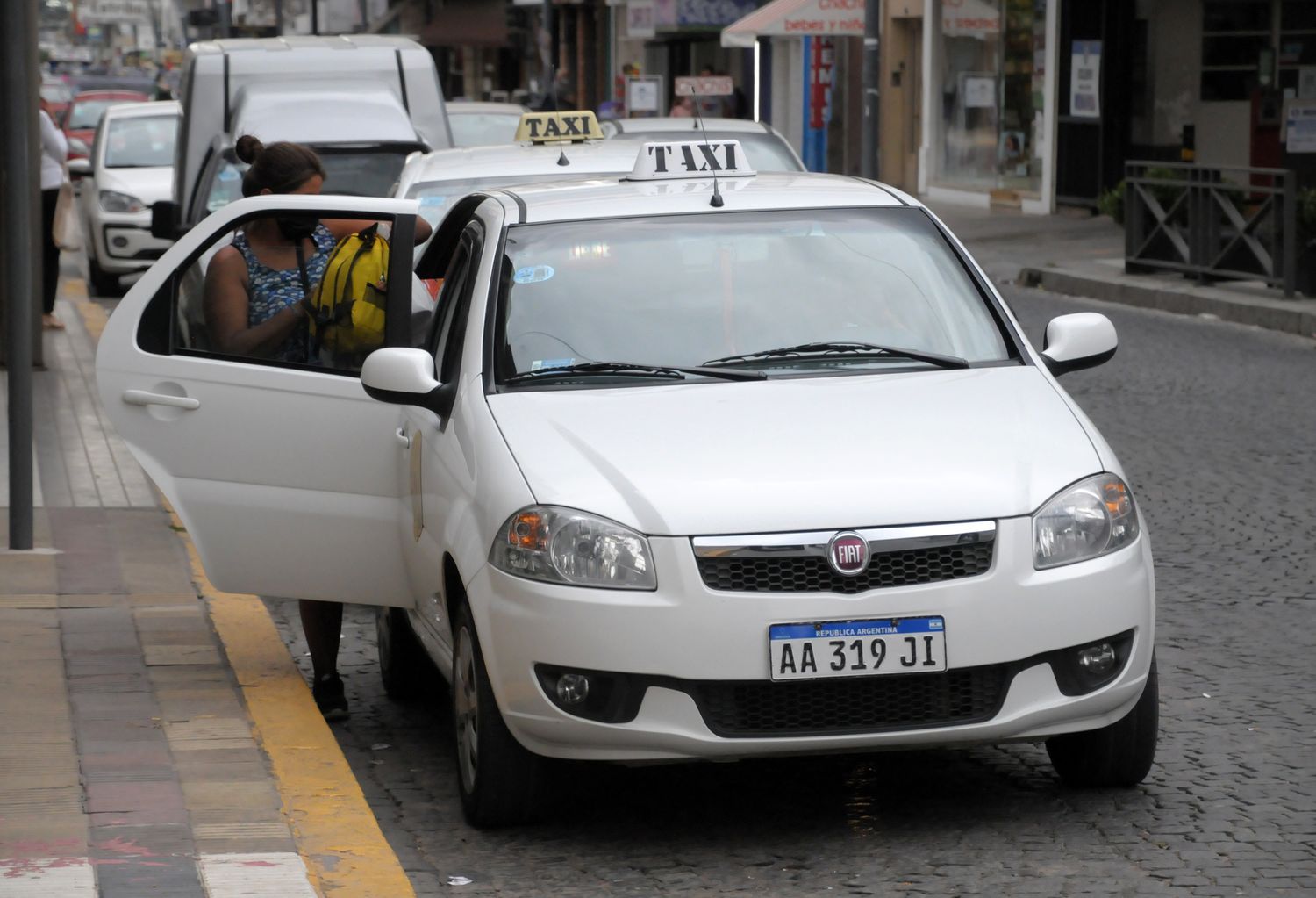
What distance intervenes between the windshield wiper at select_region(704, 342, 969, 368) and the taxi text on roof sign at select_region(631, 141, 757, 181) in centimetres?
97

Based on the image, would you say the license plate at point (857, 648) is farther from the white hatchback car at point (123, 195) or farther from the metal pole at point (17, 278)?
the white hatchback car at point (123, 195)

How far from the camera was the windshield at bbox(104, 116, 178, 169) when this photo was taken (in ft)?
72.8

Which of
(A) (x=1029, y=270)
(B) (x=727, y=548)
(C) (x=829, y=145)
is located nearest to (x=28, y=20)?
(B) (x=727, y=548)

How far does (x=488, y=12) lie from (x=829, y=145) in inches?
893

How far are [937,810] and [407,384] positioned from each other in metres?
1.71

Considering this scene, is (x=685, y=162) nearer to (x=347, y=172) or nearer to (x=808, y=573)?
(x=808, y=573)

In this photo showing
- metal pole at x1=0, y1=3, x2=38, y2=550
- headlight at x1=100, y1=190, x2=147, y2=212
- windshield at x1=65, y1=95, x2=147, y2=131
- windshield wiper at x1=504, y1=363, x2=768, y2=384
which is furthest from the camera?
windshield at x1=65, y1=95, x2=147, y2=131

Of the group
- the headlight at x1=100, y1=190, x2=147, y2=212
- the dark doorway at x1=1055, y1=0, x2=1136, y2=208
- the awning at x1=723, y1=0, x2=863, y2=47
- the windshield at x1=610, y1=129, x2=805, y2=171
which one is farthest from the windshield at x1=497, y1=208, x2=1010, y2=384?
the awning at x1=723, y1=0, x2=863, y2=47

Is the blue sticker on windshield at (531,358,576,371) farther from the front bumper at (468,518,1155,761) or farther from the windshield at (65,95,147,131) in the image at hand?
the windshield at (65,95,147,131)

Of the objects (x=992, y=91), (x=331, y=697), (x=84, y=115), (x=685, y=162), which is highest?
(x=992, y=91)

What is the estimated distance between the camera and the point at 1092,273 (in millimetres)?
20781

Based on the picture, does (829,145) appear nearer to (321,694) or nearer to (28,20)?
(28,20)

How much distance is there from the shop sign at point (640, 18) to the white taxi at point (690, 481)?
122 ft


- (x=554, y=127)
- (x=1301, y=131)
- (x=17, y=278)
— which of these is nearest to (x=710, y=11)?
(x=1301, y=131)
